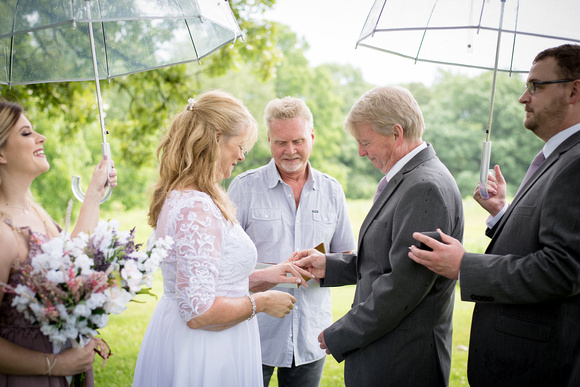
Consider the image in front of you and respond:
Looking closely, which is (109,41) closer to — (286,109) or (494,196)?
(286,109)

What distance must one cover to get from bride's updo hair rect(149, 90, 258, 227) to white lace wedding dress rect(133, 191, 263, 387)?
11 centimetres

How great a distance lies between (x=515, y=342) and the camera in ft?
7.79

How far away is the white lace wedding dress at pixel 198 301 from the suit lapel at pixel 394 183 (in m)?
0.68

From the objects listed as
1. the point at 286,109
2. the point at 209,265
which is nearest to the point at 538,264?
the point at 209,265

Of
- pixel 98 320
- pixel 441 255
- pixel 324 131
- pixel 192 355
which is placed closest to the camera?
pixel 98 320

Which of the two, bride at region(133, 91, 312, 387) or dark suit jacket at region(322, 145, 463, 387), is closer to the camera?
bride at region(133, 91, 312, 387)

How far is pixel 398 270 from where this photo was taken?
2.57m

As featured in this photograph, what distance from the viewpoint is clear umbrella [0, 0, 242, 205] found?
2.81 metres

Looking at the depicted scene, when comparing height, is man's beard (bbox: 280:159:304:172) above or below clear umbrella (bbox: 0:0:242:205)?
below

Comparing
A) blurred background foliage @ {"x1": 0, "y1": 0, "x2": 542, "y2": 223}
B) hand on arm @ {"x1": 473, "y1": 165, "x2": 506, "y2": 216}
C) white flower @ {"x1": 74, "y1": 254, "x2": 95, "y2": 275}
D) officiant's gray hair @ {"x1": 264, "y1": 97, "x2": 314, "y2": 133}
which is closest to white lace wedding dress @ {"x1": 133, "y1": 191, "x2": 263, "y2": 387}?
white flower @ {"x1": 74, "y1": 254, "x2": 95, "y2": 275}

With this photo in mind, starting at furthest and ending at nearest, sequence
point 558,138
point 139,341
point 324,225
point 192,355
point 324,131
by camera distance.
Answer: point 324,131
point 139,341
point 324,225
point 192,355
point 558,138

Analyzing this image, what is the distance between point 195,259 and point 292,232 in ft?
4.93

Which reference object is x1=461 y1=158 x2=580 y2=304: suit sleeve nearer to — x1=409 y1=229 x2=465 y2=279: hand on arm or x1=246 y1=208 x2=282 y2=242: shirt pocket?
x1=409 y1=229 x2=465 y2=279: hand on arm

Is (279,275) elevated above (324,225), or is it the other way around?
(324,225)
